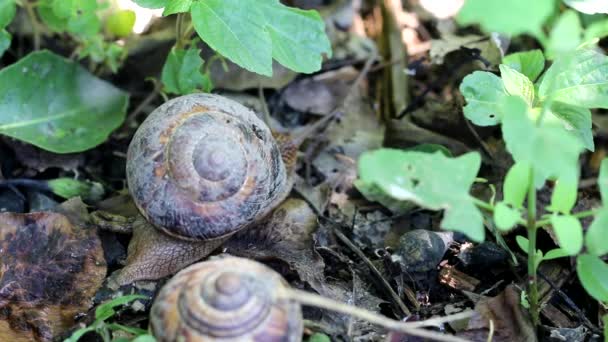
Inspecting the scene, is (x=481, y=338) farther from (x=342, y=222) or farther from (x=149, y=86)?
(x=149, y=86)

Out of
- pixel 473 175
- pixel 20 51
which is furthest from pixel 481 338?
pixel 20 51

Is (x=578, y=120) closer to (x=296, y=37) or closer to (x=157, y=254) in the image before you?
(x=296, y=37)

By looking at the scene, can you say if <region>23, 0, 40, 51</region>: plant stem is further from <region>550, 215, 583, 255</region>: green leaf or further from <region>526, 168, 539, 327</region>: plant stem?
<region>550, 215, 583, 255</region>: green leaf

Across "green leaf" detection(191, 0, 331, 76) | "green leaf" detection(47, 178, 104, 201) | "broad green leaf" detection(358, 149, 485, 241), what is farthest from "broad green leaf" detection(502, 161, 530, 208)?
"green leaf" detection(47, 178, 104, 201)

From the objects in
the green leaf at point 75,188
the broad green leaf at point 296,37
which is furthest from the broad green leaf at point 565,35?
the green leaf at point 75,188

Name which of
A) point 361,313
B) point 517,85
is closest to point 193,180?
point 361,313

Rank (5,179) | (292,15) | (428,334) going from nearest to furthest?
(428,334)
(292,15)
(5,179)
